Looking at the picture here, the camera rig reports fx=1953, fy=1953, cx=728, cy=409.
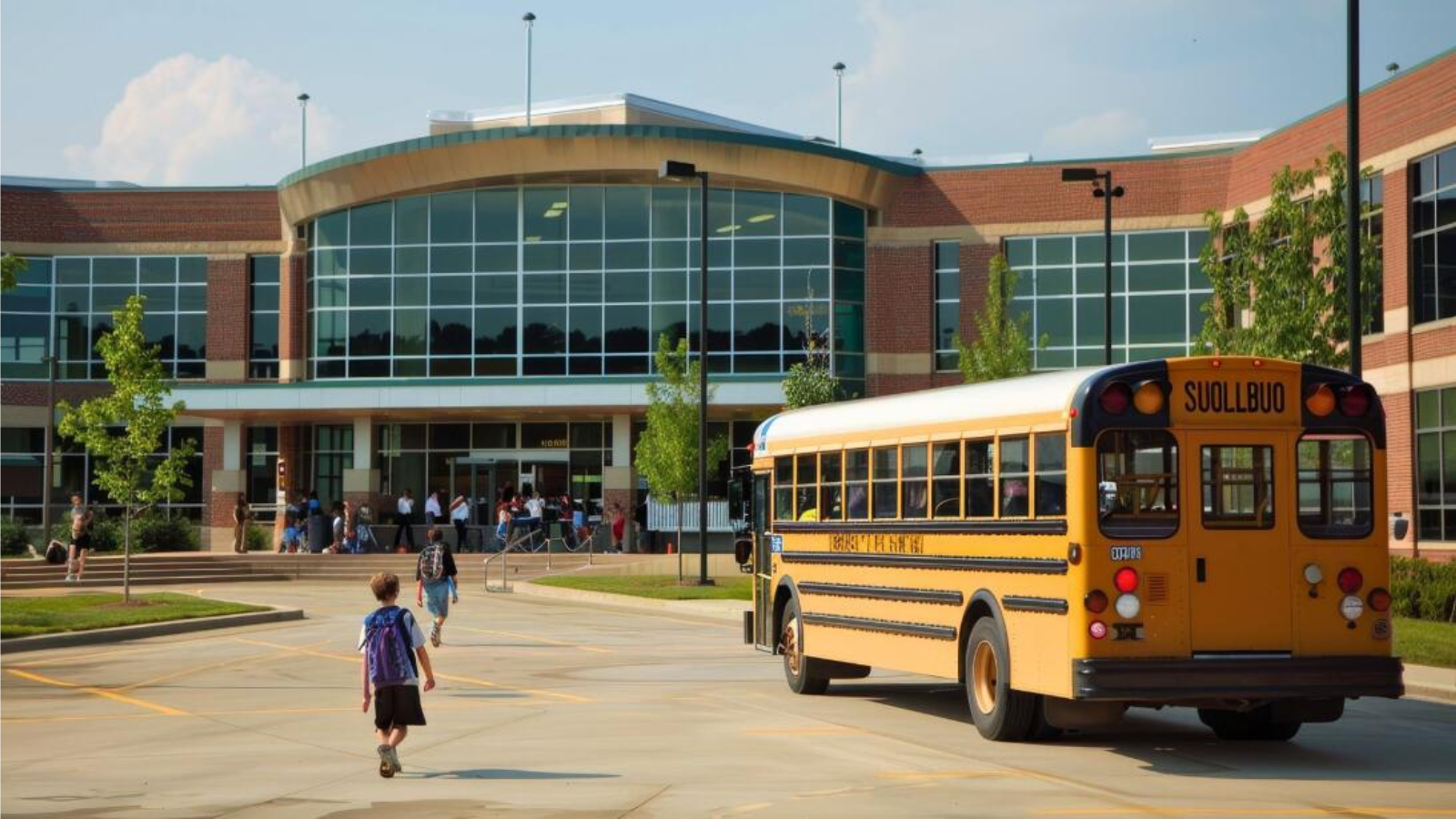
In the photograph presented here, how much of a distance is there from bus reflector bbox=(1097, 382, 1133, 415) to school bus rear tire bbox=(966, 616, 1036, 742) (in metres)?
2.02

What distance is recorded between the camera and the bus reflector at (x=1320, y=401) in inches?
554

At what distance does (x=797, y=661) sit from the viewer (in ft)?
63.1

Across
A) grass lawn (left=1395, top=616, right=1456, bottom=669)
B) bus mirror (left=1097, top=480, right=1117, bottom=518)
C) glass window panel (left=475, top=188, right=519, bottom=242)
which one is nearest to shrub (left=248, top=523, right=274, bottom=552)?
glass window panel (left=475, top=188, right=519, bottom=242)

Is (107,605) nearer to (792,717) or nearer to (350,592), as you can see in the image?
(350,592)

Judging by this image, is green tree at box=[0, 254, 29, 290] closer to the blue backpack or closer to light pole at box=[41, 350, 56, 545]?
the blue backpack

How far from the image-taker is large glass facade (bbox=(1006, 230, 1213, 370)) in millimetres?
55969

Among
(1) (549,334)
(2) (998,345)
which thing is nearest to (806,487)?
(2) (998,345)

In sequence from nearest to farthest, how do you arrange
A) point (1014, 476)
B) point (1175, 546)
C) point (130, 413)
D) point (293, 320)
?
point (1175, 546), point (1014, 476), point (130, 413), point (293, 320)

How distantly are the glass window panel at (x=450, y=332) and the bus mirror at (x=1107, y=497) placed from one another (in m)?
45.8

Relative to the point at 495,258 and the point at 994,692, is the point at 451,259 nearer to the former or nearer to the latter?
the point at 495,258

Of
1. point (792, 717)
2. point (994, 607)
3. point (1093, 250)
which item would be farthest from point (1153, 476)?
point (1093, 250)

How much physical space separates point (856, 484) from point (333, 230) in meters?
44.9

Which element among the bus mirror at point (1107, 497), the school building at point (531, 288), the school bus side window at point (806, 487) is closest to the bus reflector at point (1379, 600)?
the bus mirror at point (1107, 497)

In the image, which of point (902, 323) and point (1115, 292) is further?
point (902, 323)
